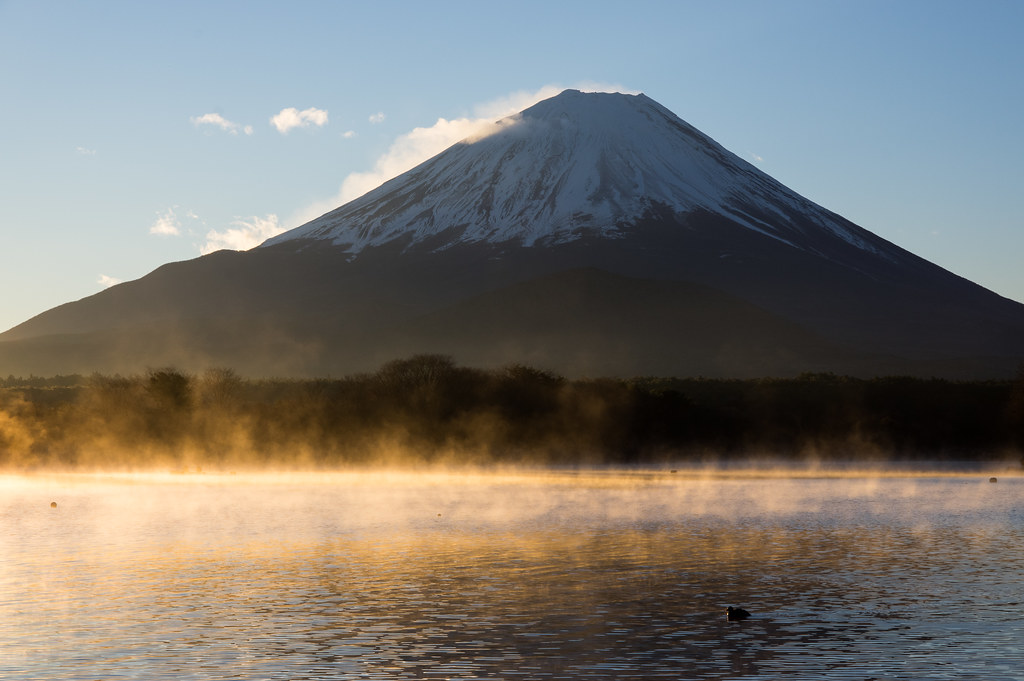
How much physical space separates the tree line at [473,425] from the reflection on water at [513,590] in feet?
111

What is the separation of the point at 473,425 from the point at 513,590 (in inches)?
2362

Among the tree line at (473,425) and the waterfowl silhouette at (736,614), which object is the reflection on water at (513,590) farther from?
the tree line at (473,425)

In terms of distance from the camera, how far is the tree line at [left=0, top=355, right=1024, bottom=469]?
87188mm

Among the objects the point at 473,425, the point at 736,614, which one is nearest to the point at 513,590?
the point at 736,614

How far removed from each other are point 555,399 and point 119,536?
178 ft

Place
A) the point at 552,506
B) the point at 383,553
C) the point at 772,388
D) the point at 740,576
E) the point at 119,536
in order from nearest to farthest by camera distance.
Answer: the point at 740,576, the point at 383,553, the point at 119,536, the point at 552,506, the point at 772,388

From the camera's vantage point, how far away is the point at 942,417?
97.1 m

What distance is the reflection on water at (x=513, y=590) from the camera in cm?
1998

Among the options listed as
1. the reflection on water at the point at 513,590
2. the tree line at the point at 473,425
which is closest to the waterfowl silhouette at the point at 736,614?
the reflection on water at the point at 513,590

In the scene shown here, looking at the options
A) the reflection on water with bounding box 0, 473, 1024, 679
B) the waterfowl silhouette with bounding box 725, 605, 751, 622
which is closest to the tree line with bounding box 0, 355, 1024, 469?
the reflection on water with bounding box 0, 473, 1024, 679

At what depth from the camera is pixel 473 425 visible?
286ft

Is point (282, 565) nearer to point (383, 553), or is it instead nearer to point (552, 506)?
point (383, 553)

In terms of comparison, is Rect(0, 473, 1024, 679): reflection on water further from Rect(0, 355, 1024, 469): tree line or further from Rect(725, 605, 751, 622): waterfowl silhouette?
Rect(0, 355, 1024, 469): tree line

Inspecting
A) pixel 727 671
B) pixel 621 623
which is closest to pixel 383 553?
pixel 621 623
